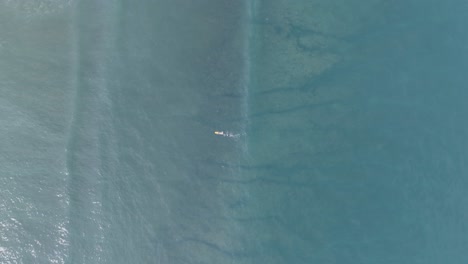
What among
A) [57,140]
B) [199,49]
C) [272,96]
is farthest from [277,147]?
[57,140]

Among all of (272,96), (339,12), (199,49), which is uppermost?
(339,12)

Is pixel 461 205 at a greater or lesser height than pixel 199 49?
lesser

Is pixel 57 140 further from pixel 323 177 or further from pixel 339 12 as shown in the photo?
pixel 339 12

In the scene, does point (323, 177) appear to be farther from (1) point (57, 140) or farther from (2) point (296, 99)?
(1) point (57, 140)

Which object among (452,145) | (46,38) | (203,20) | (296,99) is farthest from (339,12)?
(46,38)

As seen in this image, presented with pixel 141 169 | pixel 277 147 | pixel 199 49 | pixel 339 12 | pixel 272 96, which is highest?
pixel 339 12

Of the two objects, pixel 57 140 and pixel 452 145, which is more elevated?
pixel 452 145
